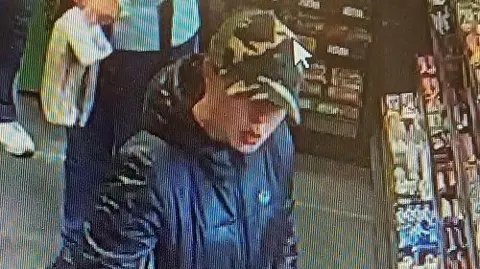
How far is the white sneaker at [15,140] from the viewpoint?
3.33 feet

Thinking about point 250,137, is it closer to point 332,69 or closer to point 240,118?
point 240,118

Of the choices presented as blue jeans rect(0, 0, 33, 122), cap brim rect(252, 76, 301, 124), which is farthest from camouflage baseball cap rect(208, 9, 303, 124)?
blue jeans rect(0, 0, 33, 122)

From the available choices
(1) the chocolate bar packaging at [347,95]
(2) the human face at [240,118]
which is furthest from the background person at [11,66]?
(1) the chocolate bar packaging at [347,95]

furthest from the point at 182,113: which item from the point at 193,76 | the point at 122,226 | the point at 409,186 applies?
the point at 409,186

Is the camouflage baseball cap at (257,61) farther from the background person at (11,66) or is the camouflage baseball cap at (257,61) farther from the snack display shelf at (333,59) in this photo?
the background person at (11,66)

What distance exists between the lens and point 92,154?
1.02 m

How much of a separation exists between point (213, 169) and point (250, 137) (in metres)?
0.06

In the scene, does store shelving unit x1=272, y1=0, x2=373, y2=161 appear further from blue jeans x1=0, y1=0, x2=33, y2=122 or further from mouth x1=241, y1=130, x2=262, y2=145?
blue jeans x1=0, y1=0, x2=33, y2=122

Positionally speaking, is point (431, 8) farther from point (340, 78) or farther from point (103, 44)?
point (103, 44)

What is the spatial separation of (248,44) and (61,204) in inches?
11.5

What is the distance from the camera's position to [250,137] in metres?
1.04

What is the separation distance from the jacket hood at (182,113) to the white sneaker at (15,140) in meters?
0.14

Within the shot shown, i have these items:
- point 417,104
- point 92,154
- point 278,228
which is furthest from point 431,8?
point 92,154

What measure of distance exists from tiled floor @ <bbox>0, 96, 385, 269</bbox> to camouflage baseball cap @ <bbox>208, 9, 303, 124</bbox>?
0.27 ft
